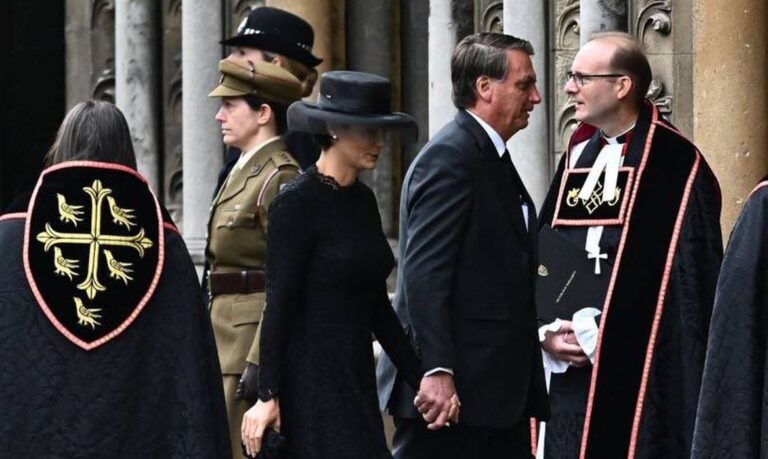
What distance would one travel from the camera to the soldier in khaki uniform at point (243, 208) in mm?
6801

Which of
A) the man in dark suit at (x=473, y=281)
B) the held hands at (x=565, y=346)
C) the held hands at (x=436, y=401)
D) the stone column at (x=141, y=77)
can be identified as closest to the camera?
the held hands at (x=436, y=401)

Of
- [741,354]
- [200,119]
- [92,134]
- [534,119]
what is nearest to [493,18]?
[534,119]

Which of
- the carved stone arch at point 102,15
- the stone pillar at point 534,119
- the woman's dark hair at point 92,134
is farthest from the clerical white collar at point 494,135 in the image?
the carved stone arch at point 102,15

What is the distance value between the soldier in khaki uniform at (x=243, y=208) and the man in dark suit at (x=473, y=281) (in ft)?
2.46

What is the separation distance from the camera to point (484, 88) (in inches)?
243

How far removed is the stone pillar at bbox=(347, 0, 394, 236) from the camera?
1014 centimetres

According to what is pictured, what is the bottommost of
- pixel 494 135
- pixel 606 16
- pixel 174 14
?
pixel 494 135

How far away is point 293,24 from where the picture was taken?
7.41 metres

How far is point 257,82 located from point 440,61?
2.68 metres

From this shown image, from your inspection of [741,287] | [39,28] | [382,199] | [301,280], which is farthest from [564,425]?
[39,28]

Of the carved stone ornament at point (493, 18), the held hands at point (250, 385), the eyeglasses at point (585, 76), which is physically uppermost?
the carved stone ornament at point (493, 18)

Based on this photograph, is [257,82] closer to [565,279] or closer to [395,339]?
[565,279]

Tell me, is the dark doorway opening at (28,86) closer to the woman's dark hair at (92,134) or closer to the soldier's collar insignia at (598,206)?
the soldier's collar insignia at (598,206)

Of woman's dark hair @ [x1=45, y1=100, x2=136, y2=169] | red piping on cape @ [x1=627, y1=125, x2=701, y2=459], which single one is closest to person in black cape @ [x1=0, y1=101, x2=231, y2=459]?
woman's dark hair @ [x1=45, y1=100, x2=136, y2=169]
